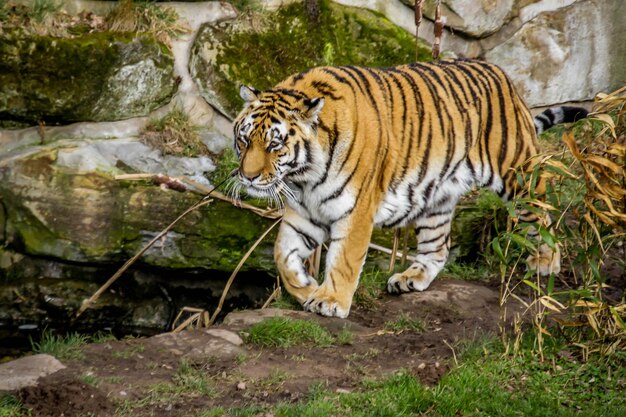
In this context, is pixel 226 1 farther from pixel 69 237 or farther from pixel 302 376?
pixel 302 376

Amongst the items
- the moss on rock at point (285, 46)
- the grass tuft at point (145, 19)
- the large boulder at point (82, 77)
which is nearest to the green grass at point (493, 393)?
the moss on rock at point (285, 46)

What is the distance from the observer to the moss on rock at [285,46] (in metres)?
8.48

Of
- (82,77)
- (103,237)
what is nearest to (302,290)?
(103,237)

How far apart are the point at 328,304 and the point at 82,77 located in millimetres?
3141

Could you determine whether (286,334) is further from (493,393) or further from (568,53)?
(568,53)

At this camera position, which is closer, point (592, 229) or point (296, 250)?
point (592, 229)

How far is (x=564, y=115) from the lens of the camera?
750 centimetres

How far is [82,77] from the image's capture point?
26.3 feet

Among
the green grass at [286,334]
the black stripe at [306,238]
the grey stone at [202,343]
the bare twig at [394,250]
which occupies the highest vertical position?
the black stripe at [306,238]

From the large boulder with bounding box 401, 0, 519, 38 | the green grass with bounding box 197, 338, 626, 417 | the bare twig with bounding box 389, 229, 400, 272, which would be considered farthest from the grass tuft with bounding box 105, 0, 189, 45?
the green grass with bounding box 197, 338, 626, 417

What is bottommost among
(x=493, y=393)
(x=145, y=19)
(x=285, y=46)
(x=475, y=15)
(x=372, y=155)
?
(x=493, y=393)

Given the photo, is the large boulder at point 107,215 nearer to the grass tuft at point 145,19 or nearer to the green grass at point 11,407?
the grass tuft at point 145,19

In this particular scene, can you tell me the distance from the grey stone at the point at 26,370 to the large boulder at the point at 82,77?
302cm

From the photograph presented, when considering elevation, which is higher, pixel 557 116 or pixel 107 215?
pixel 557 116
